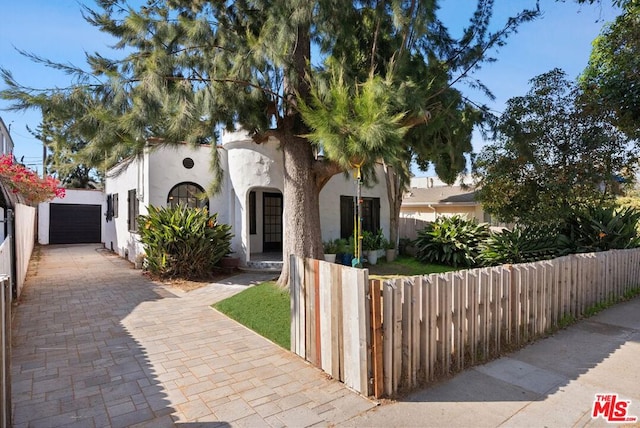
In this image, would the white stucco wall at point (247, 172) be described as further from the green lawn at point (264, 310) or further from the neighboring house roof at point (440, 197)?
the neighboring house roof at point (440, 197)

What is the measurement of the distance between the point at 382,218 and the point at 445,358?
1064 cm

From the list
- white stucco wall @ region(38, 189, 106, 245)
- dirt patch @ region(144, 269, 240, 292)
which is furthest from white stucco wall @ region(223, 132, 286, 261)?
white stucco wall @ region(38, 189, 106, 245)

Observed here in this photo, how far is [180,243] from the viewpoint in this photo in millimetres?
9938

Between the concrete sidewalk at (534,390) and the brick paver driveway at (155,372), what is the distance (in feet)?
1.74

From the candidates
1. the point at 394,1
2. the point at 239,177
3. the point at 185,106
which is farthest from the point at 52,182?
the point at 394,1

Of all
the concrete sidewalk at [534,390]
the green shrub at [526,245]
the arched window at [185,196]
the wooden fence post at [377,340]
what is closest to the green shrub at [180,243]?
the arched window at [185,196]

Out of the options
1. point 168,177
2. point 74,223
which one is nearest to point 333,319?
point 168,177

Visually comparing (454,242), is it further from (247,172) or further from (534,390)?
(534,390)

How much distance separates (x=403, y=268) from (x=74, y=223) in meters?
18.6

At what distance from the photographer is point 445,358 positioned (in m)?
4.18

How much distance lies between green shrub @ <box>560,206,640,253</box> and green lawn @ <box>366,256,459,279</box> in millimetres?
3559

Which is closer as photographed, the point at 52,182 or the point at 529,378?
the point at 529,378

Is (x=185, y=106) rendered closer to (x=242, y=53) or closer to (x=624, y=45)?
(x=242, y=53)

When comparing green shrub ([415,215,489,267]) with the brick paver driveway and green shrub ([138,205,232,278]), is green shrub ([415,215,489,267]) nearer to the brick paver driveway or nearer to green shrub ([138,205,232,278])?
green shrub ([138,205,232,278])
